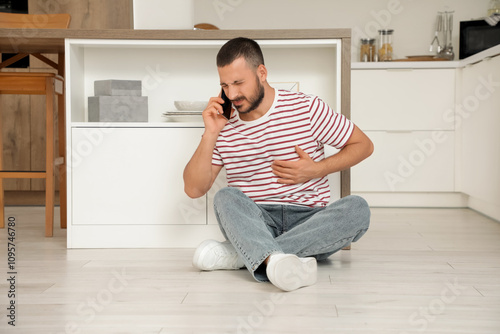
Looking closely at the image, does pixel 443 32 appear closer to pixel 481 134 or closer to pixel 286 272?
pixel 481 134

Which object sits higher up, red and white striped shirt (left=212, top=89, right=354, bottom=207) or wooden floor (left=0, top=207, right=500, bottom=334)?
red and white striped shirt (left=212, top=89, right=354, bottom=207)

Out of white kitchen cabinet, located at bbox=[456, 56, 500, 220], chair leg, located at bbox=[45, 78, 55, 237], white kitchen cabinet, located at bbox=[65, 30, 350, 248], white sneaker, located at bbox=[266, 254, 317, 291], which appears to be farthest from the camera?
white kitchen cabinet, located at bbox=[456, 56, 500, 220]

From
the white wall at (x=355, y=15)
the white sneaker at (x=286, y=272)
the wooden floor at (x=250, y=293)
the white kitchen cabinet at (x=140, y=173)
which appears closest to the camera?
the wooden floor at (x=250, y=293)

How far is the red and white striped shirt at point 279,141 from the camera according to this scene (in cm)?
205

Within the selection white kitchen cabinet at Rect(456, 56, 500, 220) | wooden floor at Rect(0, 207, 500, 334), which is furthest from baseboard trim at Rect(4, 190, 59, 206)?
white kitchen cabinet at Rect(456, 56, 500, 220)

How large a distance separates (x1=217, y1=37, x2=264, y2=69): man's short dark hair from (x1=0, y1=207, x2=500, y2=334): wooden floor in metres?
0.65

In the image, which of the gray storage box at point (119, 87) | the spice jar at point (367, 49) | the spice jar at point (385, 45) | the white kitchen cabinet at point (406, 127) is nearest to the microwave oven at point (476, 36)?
the white kitchen cabinet at point (406, 127)

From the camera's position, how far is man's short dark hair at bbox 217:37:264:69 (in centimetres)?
195

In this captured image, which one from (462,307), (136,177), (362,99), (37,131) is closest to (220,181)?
(136,177)

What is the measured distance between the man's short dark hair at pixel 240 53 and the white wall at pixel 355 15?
262cm

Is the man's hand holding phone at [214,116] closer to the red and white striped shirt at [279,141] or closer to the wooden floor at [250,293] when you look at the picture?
the red and white striped shirt at [279,141]

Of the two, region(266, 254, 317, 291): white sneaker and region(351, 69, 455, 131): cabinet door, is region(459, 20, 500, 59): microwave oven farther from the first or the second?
region(266, 254, 317, 291): white sneaker

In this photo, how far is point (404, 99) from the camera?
Answer: 12.8 ft

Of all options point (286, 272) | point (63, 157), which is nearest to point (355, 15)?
point (63, 157)
